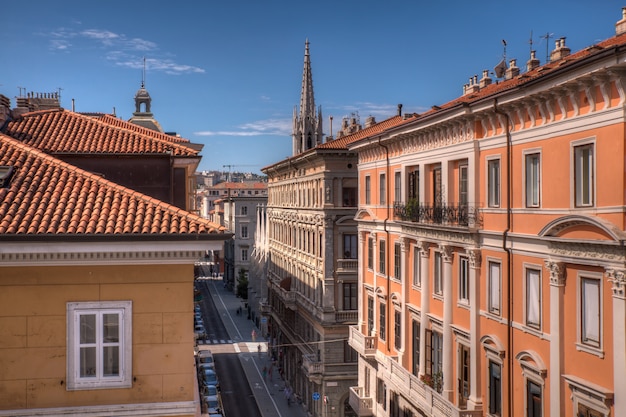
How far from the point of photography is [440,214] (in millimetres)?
26891

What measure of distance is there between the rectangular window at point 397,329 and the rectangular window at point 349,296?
48.3ft

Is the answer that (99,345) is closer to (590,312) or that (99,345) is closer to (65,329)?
(65,329)

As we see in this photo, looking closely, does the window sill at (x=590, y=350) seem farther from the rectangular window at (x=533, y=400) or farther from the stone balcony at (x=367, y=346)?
the stone balcony at (x=367, y=346)

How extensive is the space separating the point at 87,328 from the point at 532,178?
1345cm

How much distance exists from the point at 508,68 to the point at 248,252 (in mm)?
82569

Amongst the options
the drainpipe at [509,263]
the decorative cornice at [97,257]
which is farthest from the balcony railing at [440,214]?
the decorative cornice at [97,257]

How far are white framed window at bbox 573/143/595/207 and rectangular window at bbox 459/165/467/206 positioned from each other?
276 inches

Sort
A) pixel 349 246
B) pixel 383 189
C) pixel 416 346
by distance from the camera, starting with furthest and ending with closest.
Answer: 1. pixel 349 246
2. pixel 383 189
3. pixel 416 346

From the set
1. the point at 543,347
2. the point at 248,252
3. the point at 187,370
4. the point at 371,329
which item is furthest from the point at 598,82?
the point at 248,252

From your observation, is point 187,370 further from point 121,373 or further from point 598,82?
point 598,82

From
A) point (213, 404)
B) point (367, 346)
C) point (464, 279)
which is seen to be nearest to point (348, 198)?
point (367, 346)

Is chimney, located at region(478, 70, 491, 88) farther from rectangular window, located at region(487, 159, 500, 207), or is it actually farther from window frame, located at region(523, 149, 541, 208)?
window frame, located at region(523, 149, 541, 208)

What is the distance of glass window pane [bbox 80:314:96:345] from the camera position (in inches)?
518

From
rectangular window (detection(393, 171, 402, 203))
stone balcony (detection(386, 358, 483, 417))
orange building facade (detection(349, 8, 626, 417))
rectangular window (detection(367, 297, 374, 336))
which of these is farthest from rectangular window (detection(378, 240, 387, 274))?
stone balcony (detection(386, 358, 483, 417))
